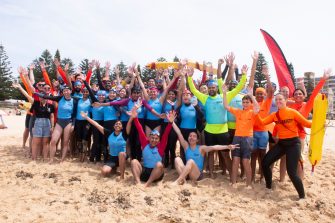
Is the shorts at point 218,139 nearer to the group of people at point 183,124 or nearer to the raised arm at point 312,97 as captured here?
the group of people at point 183,124

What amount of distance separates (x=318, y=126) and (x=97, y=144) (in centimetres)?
530

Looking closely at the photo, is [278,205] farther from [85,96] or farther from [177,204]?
[85,96]


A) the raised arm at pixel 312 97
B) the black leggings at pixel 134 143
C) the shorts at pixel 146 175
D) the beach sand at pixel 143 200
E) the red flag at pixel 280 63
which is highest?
the red flag at pixel 280 63

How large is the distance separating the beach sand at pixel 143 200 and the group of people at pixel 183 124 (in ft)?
1.19

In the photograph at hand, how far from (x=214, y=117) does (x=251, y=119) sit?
0.82 m

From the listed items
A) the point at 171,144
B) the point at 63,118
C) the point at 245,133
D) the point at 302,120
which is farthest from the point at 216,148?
the point at 63,118

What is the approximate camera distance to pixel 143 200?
202 inches

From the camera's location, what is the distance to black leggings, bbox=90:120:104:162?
7594 mm

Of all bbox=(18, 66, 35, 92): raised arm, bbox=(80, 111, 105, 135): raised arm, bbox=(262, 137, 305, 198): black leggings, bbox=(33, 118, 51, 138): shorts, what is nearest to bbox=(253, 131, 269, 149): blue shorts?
bbox=(262, 137, 305, 198): black leggings

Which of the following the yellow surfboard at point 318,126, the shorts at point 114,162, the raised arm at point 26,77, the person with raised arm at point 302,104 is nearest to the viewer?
the yellow surfboard at point 318,126

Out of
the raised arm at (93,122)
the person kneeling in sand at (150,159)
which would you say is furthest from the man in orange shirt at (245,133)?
the raised arm at (93,122)

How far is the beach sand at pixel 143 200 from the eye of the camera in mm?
4555

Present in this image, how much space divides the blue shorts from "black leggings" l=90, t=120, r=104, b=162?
3906mm

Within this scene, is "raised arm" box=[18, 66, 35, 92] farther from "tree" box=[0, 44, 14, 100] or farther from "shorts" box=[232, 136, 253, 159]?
"tree" box=[0, 44, 14, 100]
